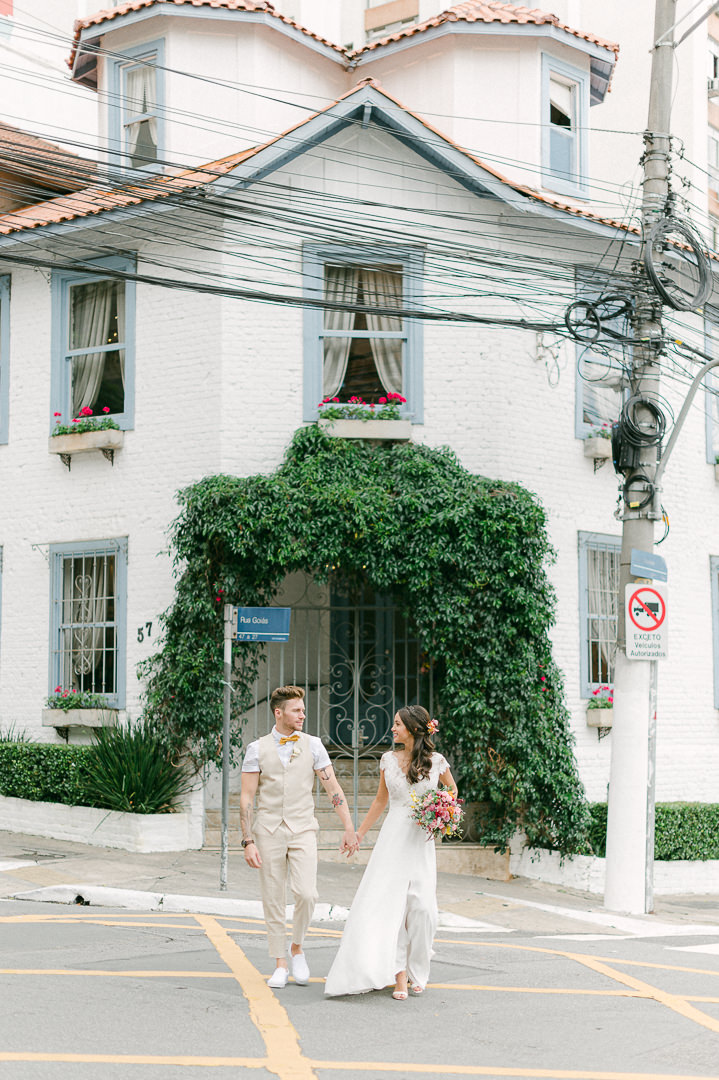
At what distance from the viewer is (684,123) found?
910 inches

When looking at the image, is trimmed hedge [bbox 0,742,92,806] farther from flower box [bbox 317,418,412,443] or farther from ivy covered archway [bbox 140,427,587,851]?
flower box [bbox 317,418,412,443]

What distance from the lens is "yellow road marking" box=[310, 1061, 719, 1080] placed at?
5.88m

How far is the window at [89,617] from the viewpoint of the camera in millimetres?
15406

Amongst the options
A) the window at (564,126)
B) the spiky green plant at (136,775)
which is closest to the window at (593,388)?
the window at (564,126)

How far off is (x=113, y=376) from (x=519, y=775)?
6790 millimetres

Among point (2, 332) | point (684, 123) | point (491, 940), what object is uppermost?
point (684, 123)

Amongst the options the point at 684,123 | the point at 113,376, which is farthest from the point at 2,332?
the point at 684,123

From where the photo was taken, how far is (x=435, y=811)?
25.0 ft

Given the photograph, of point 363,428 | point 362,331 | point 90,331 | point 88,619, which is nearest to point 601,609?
point 363,428

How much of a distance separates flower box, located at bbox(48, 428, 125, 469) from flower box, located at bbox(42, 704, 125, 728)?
9.77 feet

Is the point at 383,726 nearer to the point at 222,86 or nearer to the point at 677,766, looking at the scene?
the point at 677,766

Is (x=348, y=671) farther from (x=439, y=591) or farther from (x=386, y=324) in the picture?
(x=386, y=324)

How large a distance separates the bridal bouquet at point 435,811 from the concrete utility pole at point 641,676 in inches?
210

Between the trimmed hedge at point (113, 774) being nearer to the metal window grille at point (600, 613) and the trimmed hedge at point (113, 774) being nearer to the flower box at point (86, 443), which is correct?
the flower box at point (86, 443)
